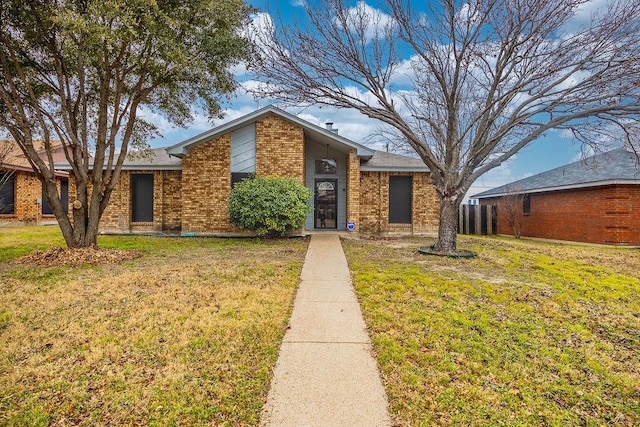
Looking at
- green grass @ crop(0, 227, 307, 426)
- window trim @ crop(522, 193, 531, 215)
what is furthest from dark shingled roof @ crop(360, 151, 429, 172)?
window trim @ crop(522, 193, 531, 215)

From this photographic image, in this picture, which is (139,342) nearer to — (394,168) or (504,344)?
(504,344)

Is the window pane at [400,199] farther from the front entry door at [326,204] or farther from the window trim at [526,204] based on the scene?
the window trim at [526,204]

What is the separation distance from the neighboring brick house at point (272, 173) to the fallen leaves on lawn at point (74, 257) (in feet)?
15.0

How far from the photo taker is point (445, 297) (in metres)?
5.72

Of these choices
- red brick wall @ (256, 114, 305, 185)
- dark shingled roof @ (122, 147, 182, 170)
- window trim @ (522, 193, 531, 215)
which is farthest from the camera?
window trim @ (522, 193, 531, 215)

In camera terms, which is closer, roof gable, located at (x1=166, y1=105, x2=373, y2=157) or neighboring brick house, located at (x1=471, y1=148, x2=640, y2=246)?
roof gable, located at (x1=166, y1=105, x2=373, y2=157)

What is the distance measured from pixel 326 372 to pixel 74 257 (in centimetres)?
781

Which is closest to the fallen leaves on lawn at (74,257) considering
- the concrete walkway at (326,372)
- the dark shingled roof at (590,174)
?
the concrete walkway at (326,372)

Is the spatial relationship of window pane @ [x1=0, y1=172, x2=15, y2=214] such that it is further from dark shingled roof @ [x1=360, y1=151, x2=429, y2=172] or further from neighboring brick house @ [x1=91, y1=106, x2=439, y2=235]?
dark shingled roof @ [x1=360, y1=151, x2=429, y2=172]

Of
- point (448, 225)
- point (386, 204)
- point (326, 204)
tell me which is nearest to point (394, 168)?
point (386, 204)

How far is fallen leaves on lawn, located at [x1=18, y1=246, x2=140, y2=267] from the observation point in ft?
27.0

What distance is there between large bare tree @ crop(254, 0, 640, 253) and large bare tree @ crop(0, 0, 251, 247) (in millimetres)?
1563

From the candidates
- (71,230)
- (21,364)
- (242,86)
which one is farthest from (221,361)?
(242,86)

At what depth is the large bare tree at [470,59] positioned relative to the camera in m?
9.00
